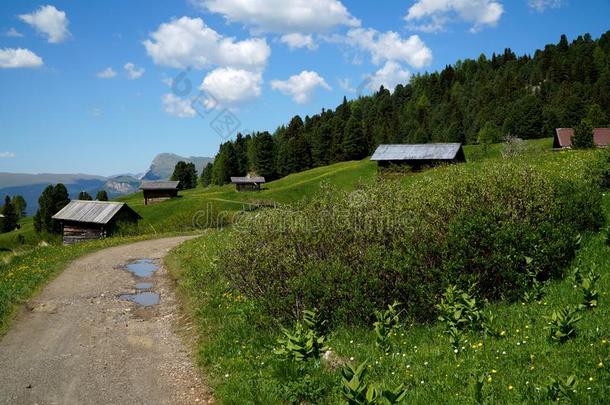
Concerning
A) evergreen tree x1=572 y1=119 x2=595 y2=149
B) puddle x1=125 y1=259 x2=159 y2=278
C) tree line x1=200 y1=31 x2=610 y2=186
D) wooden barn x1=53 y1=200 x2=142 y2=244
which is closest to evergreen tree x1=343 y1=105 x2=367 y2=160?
tree line x1=200 y1=31 x2=610 y2=186

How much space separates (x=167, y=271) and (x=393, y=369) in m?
17.3

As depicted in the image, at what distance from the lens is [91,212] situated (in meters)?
52.8

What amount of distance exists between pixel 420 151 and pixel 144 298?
59.9 m

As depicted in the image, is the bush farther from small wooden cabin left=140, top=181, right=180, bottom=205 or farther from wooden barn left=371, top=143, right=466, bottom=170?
small wooden cabin left=140, top=181, right=180, bottom=205

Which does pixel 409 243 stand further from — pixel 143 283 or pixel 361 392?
pixel 143 283

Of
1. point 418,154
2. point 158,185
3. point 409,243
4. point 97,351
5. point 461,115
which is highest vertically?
point 461,115

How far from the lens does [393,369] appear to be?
326 inches

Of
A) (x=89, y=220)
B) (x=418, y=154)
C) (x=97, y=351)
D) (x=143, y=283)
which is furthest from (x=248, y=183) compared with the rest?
(x=97, y=351)

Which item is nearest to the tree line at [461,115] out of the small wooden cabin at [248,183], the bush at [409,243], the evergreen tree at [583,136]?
the small wooden cabin at [248,183]

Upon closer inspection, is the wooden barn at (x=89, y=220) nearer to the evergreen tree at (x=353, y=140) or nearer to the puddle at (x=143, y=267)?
the puddle at (x=143, y=267)

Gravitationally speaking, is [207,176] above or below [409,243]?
above

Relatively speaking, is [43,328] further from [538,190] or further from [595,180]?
[595,180]

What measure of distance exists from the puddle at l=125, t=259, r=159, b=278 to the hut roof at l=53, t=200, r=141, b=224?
27644 mm

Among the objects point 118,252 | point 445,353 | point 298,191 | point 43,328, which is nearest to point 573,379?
point 445,353
